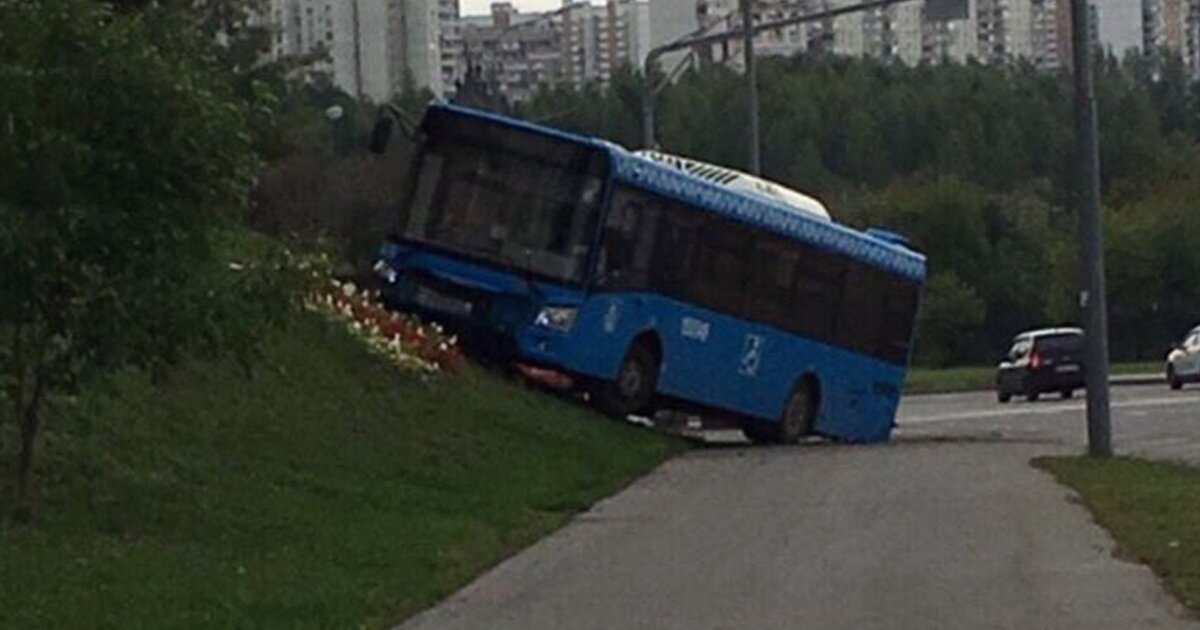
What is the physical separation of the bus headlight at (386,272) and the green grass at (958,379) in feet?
93.8

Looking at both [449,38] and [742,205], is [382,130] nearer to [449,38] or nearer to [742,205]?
[742,205]

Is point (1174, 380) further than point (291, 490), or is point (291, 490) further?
point (1174, 380)

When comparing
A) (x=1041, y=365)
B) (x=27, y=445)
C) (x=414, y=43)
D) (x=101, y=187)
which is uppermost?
(x=414, y=43)

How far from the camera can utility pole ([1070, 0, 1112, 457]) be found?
31.5m

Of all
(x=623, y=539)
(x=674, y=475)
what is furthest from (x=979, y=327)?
(x=623, y=539)

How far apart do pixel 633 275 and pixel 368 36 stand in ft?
280

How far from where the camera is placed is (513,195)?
3475cm

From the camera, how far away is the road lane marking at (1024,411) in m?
49.0

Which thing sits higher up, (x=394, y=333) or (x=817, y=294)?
(x=817, y=294)

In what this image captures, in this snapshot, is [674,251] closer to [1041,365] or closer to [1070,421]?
[1070,421]

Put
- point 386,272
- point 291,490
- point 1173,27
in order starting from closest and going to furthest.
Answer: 1. point 291,490
2. point 386,272
3. point 1173,27

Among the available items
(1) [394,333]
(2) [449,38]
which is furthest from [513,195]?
(2) [449,38]

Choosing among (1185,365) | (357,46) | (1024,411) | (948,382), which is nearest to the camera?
(1024,411)

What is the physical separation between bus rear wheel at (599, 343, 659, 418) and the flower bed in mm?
1903
